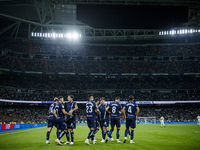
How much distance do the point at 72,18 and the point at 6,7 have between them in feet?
47.7

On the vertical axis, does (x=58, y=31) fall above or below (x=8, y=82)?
above

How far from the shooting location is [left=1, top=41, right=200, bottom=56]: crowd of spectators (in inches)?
2462

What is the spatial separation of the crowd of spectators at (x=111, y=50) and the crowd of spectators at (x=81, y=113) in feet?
56.7

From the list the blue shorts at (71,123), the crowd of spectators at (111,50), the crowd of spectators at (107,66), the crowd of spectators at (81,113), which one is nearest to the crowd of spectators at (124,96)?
the crowd of spectators at (81,113)

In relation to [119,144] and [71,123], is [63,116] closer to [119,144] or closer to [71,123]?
[71,123]

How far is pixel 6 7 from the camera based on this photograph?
42562mm

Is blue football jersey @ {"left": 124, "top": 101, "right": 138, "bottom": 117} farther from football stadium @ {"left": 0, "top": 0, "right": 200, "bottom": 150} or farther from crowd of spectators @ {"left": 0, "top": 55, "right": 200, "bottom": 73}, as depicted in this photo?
crowd of spectators @ {"left": 0, "top": 55, "right": 200, "bottom": 73}

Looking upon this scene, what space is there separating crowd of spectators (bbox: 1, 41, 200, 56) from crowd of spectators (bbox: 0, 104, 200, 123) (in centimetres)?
1728

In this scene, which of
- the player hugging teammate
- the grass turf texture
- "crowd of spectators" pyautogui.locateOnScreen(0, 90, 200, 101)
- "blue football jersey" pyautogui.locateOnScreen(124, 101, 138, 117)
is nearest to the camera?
the grass turf texture

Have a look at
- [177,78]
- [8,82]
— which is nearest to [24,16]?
[8,82]

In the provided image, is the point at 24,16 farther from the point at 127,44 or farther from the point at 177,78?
the point at 177,78

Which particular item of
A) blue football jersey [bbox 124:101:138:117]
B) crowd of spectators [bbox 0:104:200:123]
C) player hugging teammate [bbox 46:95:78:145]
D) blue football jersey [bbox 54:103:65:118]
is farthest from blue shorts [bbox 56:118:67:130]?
crowd of spectators [bbox 0:104:200:123]

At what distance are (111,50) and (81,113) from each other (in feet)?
77.1

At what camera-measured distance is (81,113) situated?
53.4 meters
